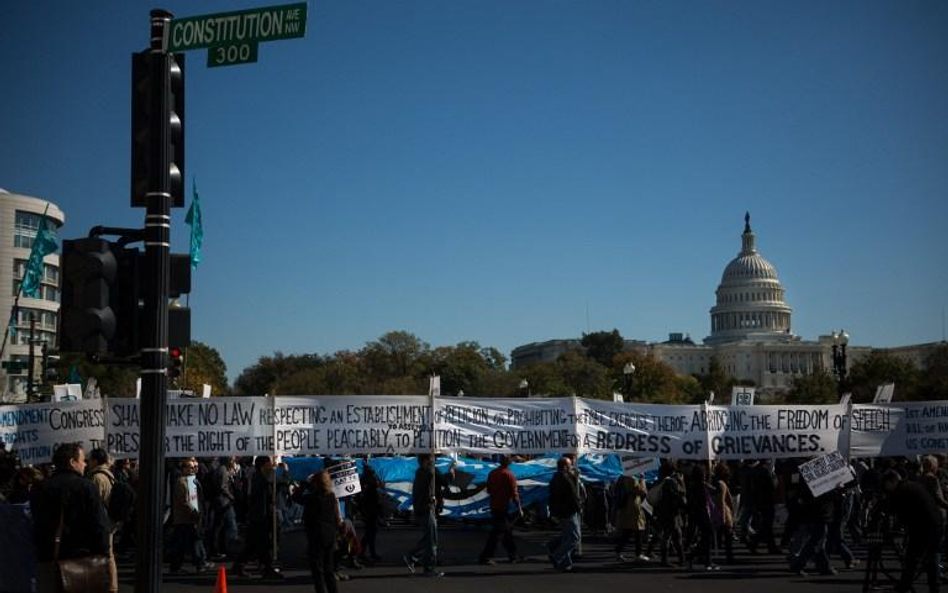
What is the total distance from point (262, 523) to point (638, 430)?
6501 mm

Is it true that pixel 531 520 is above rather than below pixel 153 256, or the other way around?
below

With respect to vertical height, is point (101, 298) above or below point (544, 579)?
above

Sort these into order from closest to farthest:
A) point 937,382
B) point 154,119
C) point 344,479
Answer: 1. point 154,119
2. point 344,479
3. point 937,382

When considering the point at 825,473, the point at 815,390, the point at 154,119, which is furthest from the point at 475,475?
the point at 815,390

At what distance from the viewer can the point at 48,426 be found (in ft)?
62.4

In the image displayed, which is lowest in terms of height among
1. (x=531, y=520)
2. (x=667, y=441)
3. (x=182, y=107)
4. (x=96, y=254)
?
(x=531, y=520)

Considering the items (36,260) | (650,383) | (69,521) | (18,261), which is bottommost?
(69,521)

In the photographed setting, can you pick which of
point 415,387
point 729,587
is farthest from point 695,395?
point 729,587

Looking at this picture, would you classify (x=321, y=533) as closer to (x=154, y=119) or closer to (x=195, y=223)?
(x=154, y=119)

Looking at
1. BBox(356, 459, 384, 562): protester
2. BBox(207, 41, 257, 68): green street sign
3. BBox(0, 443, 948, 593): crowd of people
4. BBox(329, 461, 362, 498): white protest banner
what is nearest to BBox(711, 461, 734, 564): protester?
BBox(0, 443, 948, 593): crowd of people

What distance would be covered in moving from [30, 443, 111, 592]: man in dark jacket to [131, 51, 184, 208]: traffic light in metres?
2.56

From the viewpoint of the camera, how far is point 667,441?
18.7 m

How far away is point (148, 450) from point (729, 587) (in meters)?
9.87

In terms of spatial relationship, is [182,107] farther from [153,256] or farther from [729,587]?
[729,587]
